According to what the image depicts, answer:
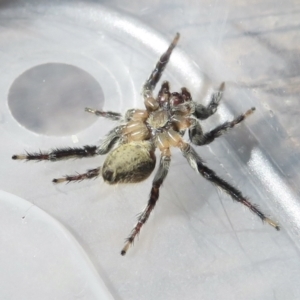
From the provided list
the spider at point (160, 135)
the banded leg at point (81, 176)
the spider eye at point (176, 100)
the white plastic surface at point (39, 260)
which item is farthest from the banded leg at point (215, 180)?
the white plastic surface at point (39, 260)

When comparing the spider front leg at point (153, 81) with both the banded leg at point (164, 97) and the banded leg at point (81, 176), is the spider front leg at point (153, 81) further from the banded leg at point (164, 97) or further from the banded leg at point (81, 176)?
the banded leg at point (81, 176)

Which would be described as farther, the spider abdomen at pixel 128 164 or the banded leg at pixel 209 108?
the banded leg at pixel 209 108

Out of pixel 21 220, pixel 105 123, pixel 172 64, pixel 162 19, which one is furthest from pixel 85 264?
pixel 162 19

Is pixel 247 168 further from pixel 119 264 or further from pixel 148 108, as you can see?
pixel 119 264

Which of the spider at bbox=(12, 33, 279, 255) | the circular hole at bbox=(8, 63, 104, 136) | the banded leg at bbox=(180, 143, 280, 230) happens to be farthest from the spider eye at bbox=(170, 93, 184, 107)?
the circular hole at bbox=(8, 63, 104, 136)

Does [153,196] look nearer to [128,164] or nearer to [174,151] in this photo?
[128,164]

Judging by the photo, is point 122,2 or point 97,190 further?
point 122,2
